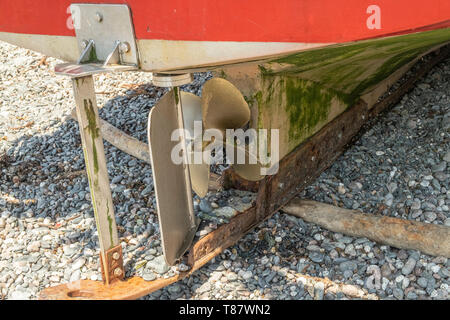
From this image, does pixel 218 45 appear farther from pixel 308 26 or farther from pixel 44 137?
pixel 44 137

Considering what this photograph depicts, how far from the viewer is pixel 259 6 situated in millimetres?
1841

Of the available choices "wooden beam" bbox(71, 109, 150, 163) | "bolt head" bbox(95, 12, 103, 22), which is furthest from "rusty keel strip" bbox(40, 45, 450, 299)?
"bolt head" bbox(95, 12, 103, 22)

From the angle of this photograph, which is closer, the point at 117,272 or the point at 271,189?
the point at 117,272

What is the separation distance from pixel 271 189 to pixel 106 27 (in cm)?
132

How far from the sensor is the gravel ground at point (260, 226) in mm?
2576

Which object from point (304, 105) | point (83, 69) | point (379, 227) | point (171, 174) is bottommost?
point (379, 227)

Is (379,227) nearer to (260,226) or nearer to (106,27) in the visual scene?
(260,226)

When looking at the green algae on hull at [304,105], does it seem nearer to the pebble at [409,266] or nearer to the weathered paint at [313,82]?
the weathered paint at [313,82]

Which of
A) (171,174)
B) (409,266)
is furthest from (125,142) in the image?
(409,266)

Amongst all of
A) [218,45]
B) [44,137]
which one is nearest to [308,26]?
[218,45]

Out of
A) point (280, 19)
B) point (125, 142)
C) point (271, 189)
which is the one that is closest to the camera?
point (280, 19)

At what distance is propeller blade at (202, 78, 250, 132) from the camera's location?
269 centimetres

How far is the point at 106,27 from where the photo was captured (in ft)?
6.97

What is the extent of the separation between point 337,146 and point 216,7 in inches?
72.6
